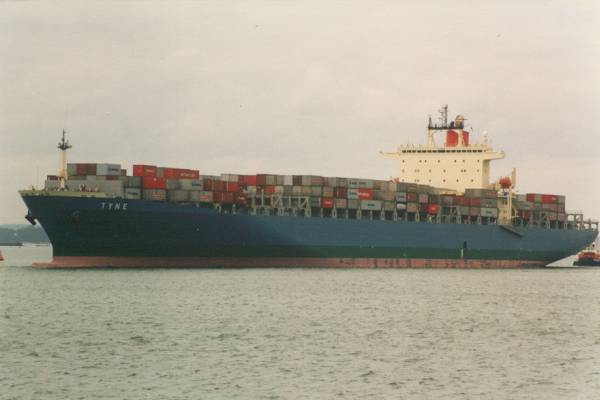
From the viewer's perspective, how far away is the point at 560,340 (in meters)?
32.6

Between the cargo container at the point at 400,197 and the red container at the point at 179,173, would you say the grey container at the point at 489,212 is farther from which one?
the red container at the point at 179,173

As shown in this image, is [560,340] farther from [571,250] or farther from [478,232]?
[571,250]

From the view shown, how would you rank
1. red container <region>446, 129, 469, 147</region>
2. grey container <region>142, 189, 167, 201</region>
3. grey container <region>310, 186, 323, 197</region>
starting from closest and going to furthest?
grey container <region>142, 189, 167, 201</region> < grey container <region>310, 186, 323, 197</region> < red container <region>446, 129, 469, 147</region>

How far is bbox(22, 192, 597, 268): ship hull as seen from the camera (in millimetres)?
54375

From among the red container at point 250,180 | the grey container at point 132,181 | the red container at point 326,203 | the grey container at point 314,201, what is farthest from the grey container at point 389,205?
the grey container at point 132,181

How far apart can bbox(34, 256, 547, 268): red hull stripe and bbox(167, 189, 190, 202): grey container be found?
345 cm

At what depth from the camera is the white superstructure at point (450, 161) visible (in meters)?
80.8

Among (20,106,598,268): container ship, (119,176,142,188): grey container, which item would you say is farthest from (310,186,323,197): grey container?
(119,176,142,188): grey container

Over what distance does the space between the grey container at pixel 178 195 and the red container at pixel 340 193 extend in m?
11.8

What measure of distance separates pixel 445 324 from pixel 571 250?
53.9 m

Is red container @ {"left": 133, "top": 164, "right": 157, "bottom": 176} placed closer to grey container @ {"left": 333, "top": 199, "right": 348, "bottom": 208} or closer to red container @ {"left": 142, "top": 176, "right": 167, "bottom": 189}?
red container @ {"left": 142, "top": 176, "right": 167, "bottom": 189}

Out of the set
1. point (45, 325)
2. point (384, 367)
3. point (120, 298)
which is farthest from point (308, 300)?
point (384, 367)

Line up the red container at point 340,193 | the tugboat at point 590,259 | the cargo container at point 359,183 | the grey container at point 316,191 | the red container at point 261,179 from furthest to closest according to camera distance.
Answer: the tugboat at point 590,259, the cargo container at point 359,183, the red container at point 340,193, the grey container at point 316,191, the red container at point 261,179

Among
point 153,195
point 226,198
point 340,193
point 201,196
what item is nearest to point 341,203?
point 340,193
